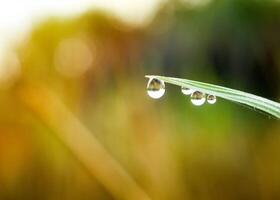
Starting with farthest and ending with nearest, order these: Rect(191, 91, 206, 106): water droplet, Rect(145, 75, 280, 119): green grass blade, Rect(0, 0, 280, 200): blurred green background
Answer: Rect(0, 0, 280, 200): blurred green background → Rect(191, 91, 206, 106): water droplet → Rect(145, 75, 280, 119): green grass blade

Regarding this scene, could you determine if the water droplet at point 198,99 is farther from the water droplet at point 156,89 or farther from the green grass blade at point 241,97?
the green grass blade at point 241,97

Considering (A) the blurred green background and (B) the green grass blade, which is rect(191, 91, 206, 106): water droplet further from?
(A) the blurred green background

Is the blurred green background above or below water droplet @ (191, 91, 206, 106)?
above

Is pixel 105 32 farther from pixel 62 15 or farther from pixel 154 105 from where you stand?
pixel 154 105

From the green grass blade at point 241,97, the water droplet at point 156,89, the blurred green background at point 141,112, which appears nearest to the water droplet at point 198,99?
the water droplet at point 156,89

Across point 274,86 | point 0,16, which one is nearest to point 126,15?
point 0,16

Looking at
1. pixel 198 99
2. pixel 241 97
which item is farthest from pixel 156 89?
pixel 241 97

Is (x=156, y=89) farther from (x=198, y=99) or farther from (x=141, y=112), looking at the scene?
(x=141, y=112)

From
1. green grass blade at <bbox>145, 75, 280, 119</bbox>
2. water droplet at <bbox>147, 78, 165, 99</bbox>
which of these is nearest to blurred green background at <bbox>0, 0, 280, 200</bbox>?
water droplet at <bbox>147, 78, 165, 99</bbox>
